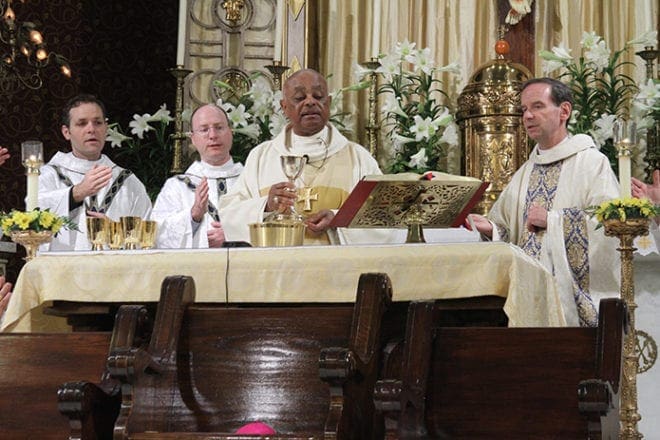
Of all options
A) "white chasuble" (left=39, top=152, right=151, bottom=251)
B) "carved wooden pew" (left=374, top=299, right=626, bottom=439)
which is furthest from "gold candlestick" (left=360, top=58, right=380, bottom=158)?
"carved wooden pew" (left=374, top=299, right=626, bottom=439)

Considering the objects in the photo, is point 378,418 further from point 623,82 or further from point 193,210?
point 623,82

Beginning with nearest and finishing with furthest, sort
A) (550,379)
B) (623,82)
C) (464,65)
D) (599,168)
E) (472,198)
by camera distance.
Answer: (550,379) < (472,198) < (599,168) < (623,82) < (464,65)

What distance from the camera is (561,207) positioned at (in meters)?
5.89

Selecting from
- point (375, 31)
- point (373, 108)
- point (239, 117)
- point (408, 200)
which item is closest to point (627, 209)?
point (408, 200)

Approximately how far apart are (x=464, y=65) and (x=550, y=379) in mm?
4204

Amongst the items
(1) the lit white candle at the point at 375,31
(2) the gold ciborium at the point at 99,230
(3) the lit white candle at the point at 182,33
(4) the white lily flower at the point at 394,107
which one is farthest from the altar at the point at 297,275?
(1) the lit white candle at the point at 375,31

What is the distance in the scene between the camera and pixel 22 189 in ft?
25.2

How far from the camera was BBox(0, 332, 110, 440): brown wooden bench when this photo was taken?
361cm

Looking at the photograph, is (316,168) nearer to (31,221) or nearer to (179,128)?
(31,221)

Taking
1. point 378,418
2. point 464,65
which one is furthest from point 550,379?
point 464,65

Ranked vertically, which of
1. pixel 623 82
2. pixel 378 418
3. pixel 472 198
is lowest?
pixel 378 418

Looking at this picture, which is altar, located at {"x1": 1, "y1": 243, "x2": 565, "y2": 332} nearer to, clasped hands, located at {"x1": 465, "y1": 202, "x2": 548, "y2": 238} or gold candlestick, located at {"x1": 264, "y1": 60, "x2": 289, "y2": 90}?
clasped hands, located at {"x1": 465, "y1": 202, "x2": 548, "y2": 238}

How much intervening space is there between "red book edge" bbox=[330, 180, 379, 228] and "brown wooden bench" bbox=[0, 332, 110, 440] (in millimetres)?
1012

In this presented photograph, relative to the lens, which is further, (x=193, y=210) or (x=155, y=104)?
(x=155, y=104)
